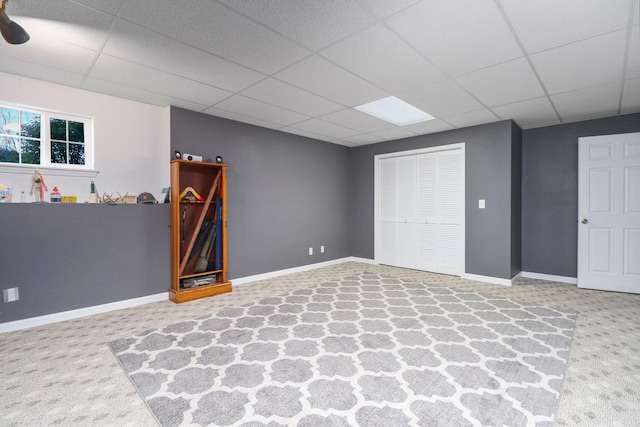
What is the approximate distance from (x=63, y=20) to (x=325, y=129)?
3433mm

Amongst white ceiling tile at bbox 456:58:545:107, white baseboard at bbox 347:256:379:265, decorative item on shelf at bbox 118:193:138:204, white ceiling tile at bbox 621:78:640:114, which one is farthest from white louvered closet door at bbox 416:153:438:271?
decorative item on shelf at bbox 118:193:138:204

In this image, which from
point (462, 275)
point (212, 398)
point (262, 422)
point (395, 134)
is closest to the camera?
point (262, 422)

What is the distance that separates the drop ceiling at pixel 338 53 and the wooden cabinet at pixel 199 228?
36.1 inches

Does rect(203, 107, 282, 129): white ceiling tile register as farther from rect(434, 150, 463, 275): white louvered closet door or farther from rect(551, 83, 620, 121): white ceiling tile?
rect(551, 83, 620, 121): white ceiling tile

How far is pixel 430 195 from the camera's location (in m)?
5.30

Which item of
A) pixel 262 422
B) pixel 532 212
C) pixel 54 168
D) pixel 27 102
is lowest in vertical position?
pixel 262 422

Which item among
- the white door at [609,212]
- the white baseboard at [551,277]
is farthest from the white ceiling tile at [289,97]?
the white baseboard at [551,277]

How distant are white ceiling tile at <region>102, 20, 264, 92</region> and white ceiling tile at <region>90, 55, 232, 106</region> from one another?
12cm

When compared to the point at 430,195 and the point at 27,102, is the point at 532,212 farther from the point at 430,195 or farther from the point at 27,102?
the point at 27,102

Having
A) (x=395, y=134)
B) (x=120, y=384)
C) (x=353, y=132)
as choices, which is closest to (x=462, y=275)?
(x=395, y=134)

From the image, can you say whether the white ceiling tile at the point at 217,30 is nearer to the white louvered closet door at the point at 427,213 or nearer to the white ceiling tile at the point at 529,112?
the white ceiling tile at the point at 529,112

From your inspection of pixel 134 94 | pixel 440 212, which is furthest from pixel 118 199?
pixel 440 212

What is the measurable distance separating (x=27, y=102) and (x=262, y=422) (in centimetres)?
377

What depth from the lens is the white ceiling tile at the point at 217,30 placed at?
1.98m
